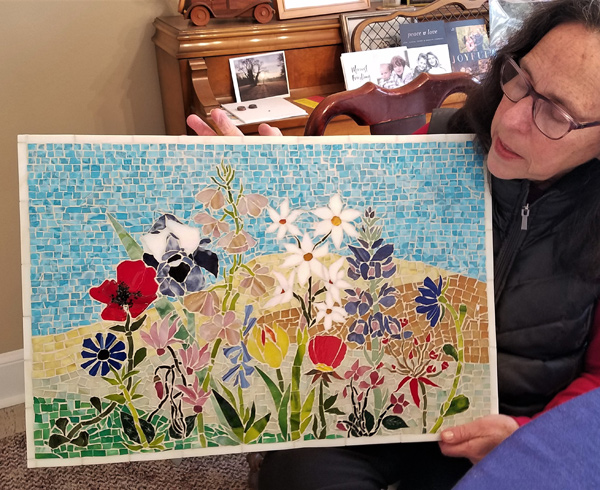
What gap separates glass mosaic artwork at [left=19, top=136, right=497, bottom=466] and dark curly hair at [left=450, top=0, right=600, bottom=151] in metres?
0.05

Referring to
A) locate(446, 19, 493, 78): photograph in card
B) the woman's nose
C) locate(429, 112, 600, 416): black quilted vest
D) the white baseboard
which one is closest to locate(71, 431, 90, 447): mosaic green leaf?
locate(429, 112, 600, 416): black quilted vest

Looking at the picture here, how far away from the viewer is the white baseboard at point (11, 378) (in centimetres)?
201

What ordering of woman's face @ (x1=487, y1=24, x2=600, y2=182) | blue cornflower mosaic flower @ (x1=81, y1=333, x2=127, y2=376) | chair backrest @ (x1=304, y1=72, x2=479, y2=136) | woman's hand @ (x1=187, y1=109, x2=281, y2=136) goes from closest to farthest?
woman's face @ (x1=487, y1=24, x2=600, y2=182)
blue cornflower mosaic flower @ (x1=81, y1=333, x2=127, y2=376)
woman's hand @ (x1=187, y1=109, x2=281, y2=136)
chair backrest @ (x1=304, y1=72, x2=479, y2=136)

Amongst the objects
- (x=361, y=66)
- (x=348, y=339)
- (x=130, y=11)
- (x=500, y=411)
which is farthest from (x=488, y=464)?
(x=130, y=11)

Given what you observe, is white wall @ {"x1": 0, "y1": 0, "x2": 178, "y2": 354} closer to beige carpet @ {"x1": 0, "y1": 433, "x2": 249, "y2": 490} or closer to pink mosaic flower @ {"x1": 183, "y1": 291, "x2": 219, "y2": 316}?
beige carpet @ {"x1": 0, "y1": 433, "x2": 249, "y2": 490}

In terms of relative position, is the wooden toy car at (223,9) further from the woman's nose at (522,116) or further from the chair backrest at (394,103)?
the woman's nose at (522,116)

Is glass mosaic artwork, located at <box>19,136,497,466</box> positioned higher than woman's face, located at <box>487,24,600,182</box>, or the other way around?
woman's face, located at <box>487,24,600,182</box>

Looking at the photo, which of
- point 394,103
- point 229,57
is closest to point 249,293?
point 394,103

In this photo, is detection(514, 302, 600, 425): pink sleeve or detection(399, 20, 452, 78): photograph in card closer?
detection(514, 302, 600, 425): pink sleeve

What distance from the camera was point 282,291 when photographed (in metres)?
0.95

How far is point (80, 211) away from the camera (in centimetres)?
90

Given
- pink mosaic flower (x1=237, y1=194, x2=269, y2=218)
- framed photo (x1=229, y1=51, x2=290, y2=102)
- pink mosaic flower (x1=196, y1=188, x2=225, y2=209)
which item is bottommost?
pink mosaic flower (x1=237, y1=194, x2=269, y2=218)

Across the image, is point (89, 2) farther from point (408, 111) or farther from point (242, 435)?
point (242, 435)

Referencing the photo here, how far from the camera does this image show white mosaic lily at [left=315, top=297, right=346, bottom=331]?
962 millimetres
